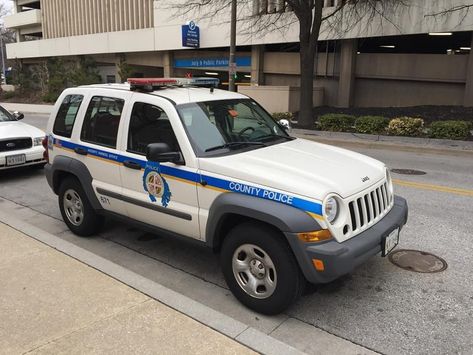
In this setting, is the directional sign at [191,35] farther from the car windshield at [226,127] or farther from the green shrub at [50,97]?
the car windshield at [226,127]

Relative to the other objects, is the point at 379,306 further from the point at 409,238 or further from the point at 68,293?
the point at 68,293

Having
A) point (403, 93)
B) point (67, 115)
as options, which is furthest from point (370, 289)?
point (403, 93)

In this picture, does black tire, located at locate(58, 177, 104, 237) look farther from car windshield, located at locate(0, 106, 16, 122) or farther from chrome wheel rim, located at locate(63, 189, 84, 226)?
car windshield, located at locate(0, 106, 16, 122)

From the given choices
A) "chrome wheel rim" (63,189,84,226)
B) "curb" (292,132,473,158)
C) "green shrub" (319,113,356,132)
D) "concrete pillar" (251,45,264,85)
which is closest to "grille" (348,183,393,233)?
"chrome wheel rim" (63,189,84,226)

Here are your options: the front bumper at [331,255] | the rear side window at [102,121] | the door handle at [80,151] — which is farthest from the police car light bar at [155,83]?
the front bumper at [331,255]

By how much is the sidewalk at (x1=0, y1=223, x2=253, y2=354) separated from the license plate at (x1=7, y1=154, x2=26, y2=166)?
451cm

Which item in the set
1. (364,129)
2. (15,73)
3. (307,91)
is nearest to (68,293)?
(364,129)

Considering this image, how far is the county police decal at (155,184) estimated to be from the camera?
429 centimetres

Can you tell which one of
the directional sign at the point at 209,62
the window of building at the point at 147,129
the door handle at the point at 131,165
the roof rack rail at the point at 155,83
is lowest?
the door handle at the point at 131,165

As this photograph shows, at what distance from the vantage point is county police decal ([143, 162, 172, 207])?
14.1ft

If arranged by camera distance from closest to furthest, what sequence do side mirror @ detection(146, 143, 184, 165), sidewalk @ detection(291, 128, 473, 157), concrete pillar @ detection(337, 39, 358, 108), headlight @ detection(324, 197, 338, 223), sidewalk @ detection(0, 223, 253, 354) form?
sidewalk @ detection(0, 223, 253, 354)
headlight @ detection(324, 197, 338, 223)
side mirror @ detection(146, 143, 184, 165)
sidewalk @ detection(291, 128, 473, 157)
concrete pillar @ detection(337, 39, 358, 108)

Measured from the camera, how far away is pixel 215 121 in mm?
4480

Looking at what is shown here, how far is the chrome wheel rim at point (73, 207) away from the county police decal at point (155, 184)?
133cm

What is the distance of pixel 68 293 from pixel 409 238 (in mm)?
3688
